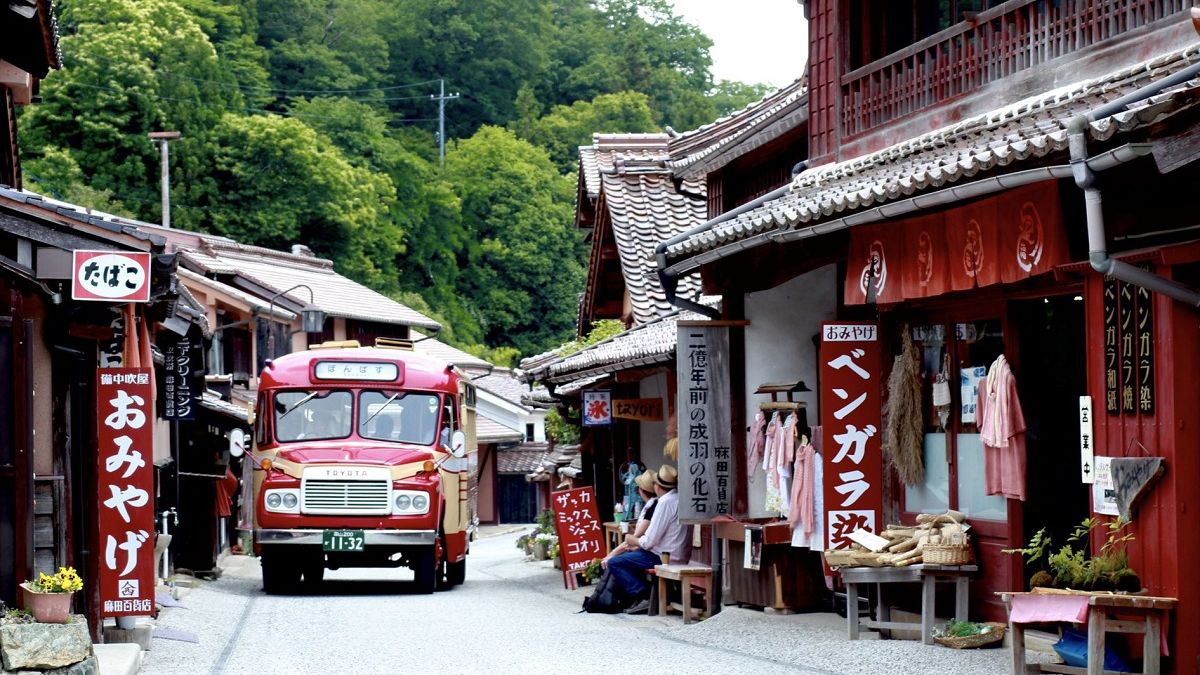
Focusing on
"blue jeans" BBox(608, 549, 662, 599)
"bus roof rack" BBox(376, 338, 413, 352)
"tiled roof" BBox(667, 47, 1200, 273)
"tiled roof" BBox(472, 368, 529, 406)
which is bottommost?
"blue jeans" BBox(608, 549, 662, 599)

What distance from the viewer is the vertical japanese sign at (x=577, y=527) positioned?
21703 millimetres

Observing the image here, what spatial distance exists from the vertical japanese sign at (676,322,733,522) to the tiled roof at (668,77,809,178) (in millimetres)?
2848

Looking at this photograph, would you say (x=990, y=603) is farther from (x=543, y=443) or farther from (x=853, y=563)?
(x=543, y=443)

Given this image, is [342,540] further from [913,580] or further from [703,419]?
[913,580]

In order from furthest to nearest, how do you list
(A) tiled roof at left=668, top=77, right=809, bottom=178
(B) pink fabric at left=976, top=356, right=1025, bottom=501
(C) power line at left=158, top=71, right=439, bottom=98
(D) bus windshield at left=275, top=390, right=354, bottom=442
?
1. (C) power line at left=158, top=71, right=439, bottom=98
2. (D) bus windshield at left=275, top=390, right=354, bottom=442
3. (A) tiled roof at left=668, top=77, right=809, bottom=178
4. (B) pink fabric at left=976, top=356, right=1025, bottom=501

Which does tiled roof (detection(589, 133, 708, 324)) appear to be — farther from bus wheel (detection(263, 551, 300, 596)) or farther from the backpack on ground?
the backpack on ground

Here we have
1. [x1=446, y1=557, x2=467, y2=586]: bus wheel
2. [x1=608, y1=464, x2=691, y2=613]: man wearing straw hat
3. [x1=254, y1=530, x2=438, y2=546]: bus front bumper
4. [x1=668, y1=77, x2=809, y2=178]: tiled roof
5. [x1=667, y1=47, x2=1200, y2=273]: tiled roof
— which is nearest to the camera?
[x1=667, y1=47, x2=1200, y2=273]: tiled roof

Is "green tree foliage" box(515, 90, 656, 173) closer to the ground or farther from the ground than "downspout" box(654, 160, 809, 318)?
farther from the ground

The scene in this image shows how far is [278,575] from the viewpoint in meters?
22.0

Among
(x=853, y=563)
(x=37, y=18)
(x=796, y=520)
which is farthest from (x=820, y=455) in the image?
(x=37, y=18)

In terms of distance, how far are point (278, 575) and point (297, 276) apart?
2595cm

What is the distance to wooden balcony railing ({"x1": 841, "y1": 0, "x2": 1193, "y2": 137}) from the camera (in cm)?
1164

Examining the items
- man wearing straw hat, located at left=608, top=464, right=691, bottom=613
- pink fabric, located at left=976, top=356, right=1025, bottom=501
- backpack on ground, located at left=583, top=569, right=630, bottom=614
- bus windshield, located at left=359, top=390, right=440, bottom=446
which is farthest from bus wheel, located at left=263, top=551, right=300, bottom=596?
pink fabric, located at left=976, top=356, right=1025, bottom=501

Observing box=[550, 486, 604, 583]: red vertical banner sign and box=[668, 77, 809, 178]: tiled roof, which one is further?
box=[550, 486, 604, 583]: red vertical banner sign
